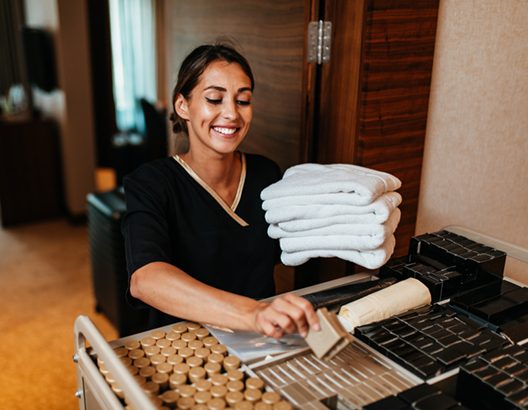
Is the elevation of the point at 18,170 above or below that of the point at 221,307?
below

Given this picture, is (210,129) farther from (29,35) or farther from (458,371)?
(29,35)

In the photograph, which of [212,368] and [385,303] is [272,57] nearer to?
[385,303]

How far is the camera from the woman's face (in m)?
1.25

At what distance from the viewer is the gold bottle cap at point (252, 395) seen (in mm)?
832

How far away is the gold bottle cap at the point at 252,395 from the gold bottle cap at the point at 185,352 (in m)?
0.15

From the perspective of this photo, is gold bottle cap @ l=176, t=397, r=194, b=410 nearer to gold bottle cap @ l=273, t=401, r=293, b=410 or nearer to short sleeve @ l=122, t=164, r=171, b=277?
gold bottle cap @ l=273, t=401, r=293, b=410

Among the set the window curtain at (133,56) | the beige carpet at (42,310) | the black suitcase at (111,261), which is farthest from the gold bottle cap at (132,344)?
the window curtain at (133,56)

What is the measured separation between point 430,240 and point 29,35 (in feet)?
11.2

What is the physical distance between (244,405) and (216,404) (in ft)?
0.14

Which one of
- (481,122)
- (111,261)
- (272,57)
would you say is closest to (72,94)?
(111,261)

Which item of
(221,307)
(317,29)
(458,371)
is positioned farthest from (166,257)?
(317,29)

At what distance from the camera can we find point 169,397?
0.85m

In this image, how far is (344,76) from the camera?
140 centimetres

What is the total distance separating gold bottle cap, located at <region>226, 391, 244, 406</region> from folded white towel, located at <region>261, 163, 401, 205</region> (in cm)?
45
